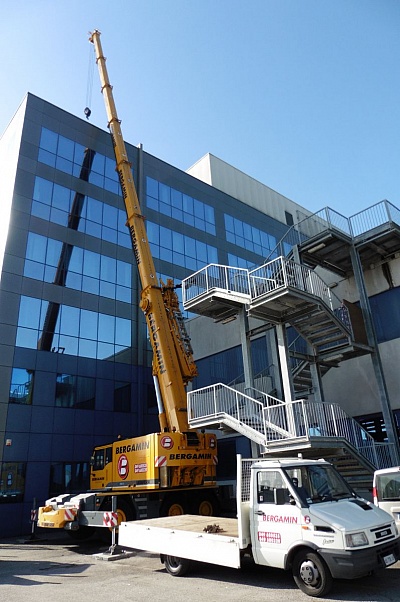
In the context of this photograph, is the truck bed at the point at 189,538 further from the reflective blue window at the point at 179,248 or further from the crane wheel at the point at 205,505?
the reflective blue window at the point at 179,248

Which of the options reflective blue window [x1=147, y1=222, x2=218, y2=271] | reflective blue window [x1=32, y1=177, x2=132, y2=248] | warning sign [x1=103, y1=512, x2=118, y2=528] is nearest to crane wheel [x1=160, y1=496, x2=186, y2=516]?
warning sign [x1=103, y1=512, x2=118, y2=528]

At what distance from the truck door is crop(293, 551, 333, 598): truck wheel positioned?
0.26 meters

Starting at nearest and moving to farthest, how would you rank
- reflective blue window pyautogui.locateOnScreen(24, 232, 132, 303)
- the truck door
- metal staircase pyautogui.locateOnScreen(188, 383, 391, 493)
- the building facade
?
the truck door < metal staircase pyautogui.locateOnScreen(188, 383, 391, 493) < the building facade < reflective blue window pyautogui.locateOnScreen(24, 232, 132, 303)

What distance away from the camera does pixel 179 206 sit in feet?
106

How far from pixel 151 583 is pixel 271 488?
115 inches

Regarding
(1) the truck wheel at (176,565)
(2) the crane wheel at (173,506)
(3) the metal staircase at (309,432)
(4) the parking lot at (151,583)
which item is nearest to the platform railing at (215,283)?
(3) the metal staircase at (309,432)

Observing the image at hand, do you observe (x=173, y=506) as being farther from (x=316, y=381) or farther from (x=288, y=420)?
(x=316, y=381)

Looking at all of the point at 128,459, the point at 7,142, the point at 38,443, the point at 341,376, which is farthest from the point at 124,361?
the point at 7,142

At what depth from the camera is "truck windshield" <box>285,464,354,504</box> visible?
23.7 feet

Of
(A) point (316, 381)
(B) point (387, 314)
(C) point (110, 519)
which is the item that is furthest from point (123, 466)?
(B) point (387, 314)

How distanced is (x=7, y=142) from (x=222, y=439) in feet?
73.7

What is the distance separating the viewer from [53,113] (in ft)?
88.4

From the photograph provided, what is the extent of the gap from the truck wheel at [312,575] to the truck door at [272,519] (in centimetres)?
26

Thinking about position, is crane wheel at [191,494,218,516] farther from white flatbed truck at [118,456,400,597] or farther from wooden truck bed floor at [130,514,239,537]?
white flatbed truck at [118,456,400,597]
